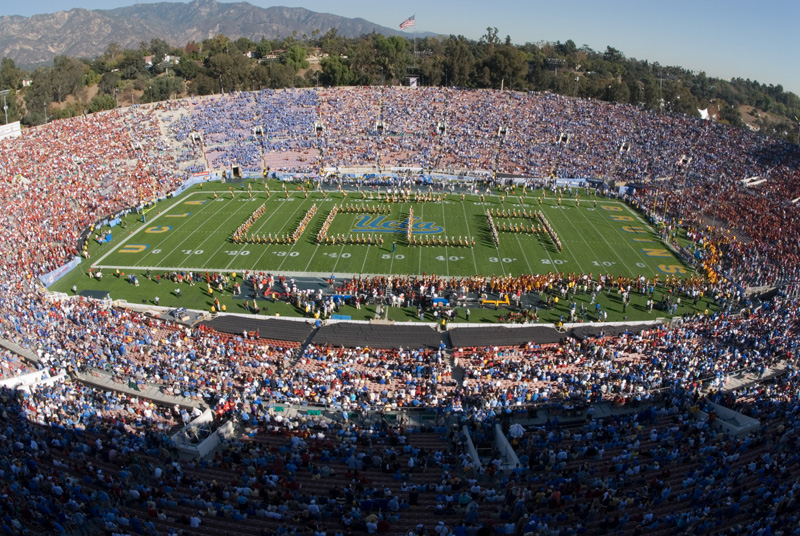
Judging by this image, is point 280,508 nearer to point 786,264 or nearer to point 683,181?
point 786,264

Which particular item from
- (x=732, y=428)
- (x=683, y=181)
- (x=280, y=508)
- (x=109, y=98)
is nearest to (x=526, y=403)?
(x=732, y=428)

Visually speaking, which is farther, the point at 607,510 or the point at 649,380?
the point at 649,380

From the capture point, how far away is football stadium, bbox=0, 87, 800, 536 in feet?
40.1

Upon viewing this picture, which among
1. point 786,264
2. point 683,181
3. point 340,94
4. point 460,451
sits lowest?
point 460,451

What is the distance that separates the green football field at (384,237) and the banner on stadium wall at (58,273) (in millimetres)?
667

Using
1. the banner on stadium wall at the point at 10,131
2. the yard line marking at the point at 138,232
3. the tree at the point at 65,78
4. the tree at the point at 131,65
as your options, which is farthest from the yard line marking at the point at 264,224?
the tree at the point at 131,65

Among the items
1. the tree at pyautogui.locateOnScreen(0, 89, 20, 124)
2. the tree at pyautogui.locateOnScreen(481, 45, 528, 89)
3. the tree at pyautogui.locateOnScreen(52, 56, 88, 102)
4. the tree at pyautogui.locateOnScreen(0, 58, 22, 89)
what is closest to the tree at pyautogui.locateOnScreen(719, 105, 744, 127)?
the tree at pyautogui.locateOnScreen(481, 45, 528, 89)

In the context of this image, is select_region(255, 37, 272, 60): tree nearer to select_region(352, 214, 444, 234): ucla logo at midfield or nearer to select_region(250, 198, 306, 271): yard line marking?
select_region(250, 198, 306, 271): yard line marking

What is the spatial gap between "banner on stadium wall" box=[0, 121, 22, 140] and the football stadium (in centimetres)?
267

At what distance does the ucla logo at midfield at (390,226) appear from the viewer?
115 feet

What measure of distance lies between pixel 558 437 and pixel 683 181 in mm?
35750

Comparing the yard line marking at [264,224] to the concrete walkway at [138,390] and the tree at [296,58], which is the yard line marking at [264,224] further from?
the tree at [296,58]

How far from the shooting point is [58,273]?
96.2ft

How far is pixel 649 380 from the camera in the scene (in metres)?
18.1
